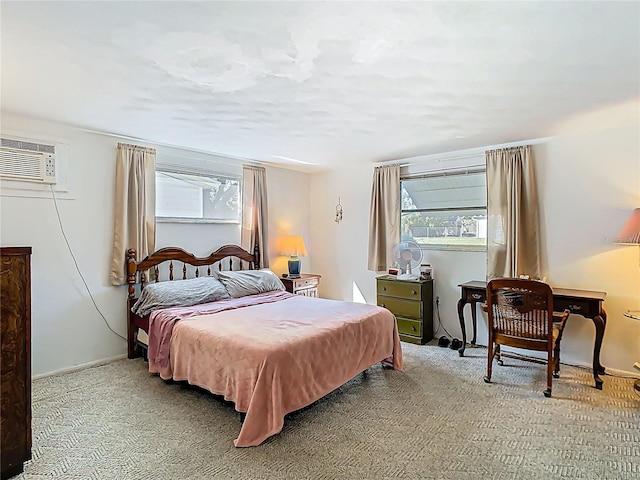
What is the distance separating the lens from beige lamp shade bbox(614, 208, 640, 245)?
3.08 m

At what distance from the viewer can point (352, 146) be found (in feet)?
13.6

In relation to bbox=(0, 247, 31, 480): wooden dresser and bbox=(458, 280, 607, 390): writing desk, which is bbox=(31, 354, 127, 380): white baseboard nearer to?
bbox=(0, 247, 31, 480): wooden dresser

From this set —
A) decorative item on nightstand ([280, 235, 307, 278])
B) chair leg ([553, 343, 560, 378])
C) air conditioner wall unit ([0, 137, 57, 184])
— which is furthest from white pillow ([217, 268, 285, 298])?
chair leg ([553, 343, 560, 378])

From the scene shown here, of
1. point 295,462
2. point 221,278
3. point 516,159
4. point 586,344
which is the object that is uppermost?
point 516,159

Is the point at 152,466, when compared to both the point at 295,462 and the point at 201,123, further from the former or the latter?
the point at 201,123

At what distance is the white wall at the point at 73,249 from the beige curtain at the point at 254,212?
1570mm

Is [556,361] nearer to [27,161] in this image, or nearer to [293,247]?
[293,247]

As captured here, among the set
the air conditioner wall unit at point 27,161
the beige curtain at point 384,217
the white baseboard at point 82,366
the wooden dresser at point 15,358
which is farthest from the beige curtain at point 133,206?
the beige curtain at point 384,217

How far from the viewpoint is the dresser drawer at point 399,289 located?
4.36 metres

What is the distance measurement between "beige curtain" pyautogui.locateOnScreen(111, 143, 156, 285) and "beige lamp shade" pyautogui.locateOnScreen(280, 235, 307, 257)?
184 centimetres

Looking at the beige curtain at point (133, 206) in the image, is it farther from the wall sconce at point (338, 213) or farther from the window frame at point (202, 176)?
the wall sconce at point (338, 213)

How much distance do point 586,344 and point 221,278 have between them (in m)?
3.78

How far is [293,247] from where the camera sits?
17.2 ft

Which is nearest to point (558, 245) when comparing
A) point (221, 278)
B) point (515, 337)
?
point (515, 337)
